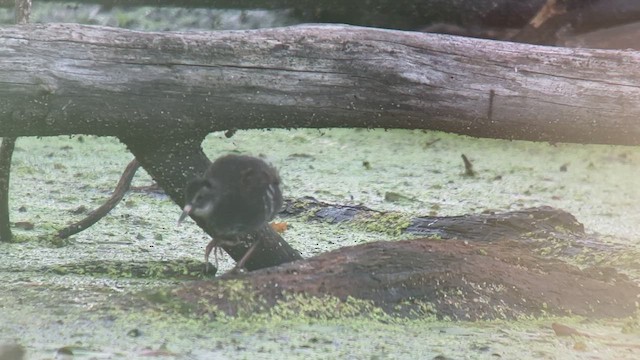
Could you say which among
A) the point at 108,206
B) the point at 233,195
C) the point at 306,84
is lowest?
the point at 108,206

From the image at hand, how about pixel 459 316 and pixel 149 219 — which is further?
pixel 149 219

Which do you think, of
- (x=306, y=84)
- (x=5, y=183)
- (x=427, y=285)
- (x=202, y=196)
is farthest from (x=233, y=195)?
(x=5, y=183)

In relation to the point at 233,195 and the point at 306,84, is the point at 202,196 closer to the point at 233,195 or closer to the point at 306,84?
the point at 233,195

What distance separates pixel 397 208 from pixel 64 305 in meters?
1.72

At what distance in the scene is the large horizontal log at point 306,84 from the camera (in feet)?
8.42

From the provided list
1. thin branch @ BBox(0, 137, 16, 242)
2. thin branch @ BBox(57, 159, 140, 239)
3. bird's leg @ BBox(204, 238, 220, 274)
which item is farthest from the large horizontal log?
thin branch @ BBox(0, 137, 16, 242)

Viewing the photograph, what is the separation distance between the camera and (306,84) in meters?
2.71

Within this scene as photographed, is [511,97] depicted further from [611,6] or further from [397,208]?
[611,6]

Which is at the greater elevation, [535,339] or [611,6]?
[611,6]

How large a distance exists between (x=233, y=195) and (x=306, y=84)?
0.31m

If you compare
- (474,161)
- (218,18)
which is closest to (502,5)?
(474,161)

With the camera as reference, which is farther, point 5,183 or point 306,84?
point 5,183

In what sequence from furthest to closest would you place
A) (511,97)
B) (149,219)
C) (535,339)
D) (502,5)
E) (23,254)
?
(502,5) → (149,219) → (23,254) → (511,97) → (535,339)

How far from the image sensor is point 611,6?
5.21m
